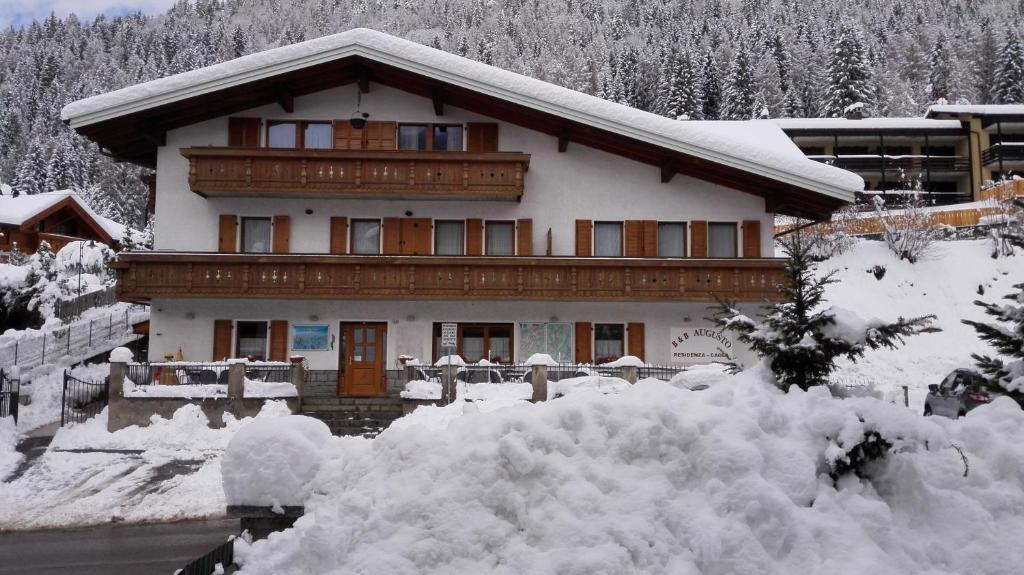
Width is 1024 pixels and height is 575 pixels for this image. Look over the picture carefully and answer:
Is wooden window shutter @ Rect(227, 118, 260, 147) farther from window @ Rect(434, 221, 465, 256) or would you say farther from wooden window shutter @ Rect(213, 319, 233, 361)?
window @ Rect(434, 221, 465, 256)

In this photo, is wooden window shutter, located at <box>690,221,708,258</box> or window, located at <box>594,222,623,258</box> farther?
window, located at <box>594,222,623,258</box>

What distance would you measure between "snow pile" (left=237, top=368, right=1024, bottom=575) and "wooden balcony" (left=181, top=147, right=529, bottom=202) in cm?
1604

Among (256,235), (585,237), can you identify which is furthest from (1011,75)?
(256,235)

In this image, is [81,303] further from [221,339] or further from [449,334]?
[449,334]

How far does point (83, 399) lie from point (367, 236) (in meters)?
9.47

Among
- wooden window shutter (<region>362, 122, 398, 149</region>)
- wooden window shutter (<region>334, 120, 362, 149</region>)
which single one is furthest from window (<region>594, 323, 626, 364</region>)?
wooden window shutter (<region>334, 120, 362, 149</region>)

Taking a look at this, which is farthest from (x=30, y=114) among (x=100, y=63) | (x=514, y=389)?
(x=514, y=389)

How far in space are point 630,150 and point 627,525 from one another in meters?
18.6

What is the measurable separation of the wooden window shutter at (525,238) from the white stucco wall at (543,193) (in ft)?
0.84

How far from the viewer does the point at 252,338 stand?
68.9 ft

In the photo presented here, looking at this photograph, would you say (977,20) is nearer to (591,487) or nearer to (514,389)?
(514,389)

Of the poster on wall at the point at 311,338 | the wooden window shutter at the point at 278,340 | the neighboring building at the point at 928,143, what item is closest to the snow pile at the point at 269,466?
the poster on wall at the point at 311,338

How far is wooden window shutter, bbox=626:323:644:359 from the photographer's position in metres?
21.3

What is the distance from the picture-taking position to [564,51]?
154750mm
